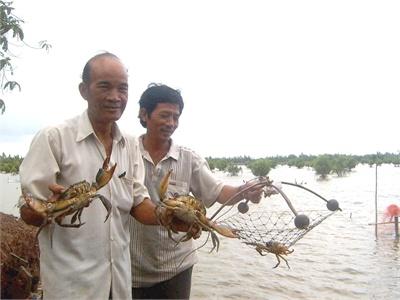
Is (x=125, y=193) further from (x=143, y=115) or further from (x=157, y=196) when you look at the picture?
(x=143, y=115)

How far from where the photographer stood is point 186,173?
2986mm

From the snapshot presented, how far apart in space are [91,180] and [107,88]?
0.45 m

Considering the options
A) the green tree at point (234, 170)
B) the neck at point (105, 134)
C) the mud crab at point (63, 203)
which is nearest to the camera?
the mud crab at point (63, 203)

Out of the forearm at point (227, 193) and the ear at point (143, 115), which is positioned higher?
the ear at point (143, 115)

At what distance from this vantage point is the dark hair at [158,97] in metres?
2.81

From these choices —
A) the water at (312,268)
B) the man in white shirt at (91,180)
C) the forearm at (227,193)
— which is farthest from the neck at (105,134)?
the water at (312,268)

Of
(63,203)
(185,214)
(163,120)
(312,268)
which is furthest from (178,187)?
(312,268)

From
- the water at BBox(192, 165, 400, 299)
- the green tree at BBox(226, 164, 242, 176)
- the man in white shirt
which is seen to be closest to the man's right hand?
the man in white shirt

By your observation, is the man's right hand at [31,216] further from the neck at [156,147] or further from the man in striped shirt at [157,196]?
the neck at [156,147]

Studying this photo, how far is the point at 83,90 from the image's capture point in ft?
7.34

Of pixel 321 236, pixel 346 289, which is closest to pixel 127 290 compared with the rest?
pixel 346 289

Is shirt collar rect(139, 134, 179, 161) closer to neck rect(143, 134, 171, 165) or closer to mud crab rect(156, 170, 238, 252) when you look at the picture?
neck rect(143, 134, 171, 165)

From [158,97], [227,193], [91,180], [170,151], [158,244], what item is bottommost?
[158,244]

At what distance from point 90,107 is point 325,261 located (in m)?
9.23
